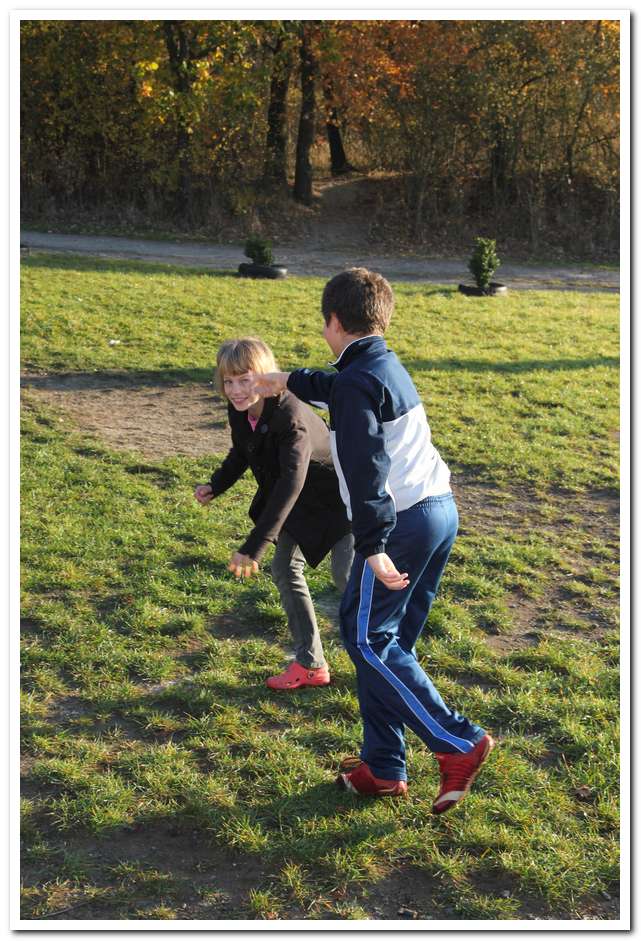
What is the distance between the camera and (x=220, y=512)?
21.4ft

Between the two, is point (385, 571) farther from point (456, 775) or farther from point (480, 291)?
point (480, 291)

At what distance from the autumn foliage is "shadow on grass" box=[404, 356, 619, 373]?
11428 mm

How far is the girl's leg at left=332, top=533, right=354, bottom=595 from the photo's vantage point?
4352mm

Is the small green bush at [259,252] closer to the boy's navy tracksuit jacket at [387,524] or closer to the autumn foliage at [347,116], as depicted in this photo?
the autumn foliage at [347,116]

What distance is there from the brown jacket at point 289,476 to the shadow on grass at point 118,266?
11.6 m

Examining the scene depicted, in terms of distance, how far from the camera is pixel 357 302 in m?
3.20

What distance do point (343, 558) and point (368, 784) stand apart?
113 centimetres

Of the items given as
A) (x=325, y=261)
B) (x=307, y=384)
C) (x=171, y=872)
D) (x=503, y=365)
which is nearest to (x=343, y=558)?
(x=307, y=384)

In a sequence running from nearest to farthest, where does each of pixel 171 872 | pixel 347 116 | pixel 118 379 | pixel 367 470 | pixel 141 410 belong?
pixel 367 470
pixel 171 872
pixel 141 410
pixel 118 379
pixel 347 116

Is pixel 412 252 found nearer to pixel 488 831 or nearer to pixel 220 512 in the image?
pixel 220 512

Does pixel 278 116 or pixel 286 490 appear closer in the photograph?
pixel 286 490

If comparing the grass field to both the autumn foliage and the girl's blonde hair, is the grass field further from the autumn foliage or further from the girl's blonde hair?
the autumn foliage

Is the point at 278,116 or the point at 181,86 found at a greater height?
the point at 181,86

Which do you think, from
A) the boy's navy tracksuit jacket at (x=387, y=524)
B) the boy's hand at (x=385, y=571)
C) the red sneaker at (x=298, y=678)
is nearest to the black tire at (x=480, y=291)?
the red sneaker at (x=298, y=678)
